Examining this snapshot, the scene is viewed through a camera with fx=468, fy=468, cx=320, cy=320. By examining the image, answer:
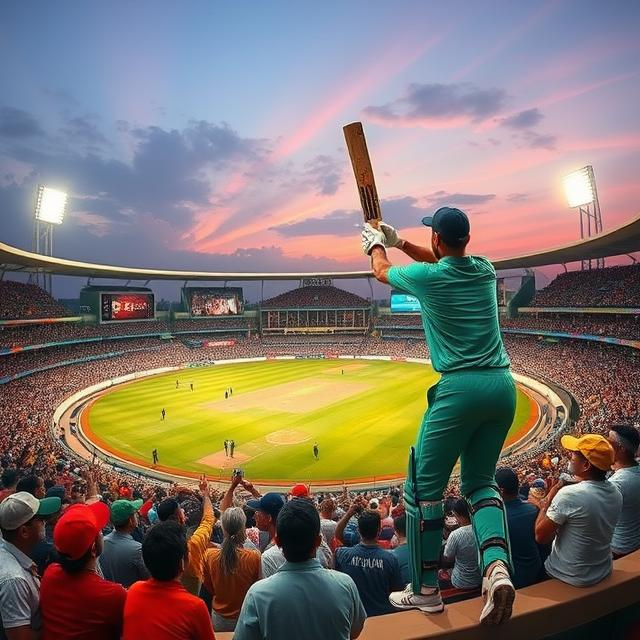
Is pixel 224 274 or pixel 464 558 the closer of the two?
pixel 464 558

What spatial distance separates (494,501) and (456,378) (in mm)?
793

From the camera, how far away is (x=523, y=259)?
154ft

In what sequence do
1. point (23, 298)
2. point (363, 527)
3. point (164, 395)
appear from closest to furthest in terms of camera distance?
point (363, 527) < point (164, 395) < point (23, 298)

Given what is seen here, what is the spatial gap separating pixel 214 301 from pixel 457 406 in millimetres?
73118

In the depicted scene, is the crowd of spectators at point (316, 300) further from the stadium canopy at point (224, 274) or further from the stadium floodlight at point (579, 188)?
the stadium floodlight at point (579, 188)

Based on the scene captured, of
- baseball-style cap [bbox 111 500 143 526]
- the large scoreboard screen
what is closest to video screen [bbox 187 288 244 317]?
the large scoreboard screen

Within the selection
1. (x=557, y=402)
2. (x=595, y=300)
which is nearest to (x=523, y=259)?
(x=595, y=300)

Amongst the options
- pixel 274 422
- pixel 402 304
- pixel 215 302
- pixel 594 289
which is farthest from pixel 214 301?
pixel 594 289

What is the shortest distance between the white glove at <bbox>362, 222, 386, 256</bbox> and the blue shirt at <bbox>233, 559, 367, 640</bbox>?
7.64ft

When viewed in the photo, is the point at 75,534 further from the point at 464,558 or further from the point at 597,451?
the point at 597,451

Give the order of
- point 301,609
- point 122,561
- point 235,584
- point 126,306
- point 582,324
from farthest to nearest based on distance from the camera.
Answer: point 126,306, point 582,324, point 122,561, point 235,584, point 301,609

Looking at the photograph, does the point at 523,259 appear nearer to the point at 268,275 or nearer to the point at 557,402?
the point at 557,402

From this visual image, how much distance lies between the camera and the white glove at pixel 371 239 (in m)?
3.59

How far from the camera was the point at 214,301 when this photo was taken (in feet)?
242
